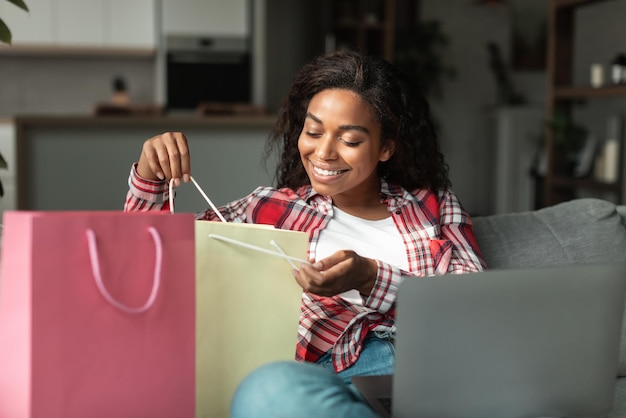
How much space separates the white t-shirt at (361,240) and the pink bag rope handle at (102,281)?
21.5 inches

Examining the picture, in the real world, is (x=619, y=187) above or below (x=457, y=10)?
below

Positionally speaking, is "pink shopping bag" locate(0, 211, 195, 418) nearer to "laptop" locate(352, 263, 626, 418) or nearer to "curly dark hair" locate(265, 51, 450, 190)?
"laptop" locate(352, 263, 626, 418)

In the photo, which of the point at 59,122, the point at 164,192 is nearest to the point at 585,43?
the point at 59,122

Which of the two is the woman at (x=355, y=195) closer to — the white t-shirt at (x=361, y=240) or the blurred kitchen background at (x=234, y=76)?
the white t-shirt at (x=361, y=240)

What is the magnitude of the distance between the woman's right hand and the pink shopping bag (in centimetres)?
35

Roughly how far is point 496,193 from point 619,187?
2.83m

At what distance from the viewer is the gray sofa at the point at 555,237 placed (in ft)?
5.72

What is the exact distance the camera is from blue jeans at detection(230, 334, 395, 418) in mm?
944

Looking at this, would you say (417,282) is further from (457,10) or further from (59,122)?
(457,10)

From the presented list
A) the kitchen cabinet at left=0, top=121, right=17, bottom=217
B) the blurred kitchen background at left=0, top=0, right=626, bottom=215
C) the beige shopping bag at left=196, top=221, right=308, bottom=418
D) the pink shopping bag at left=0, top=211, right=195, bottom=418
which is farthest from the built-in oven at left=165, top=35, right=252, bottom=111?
the pink shopping bag at left=0, top=211, right=195, bottom=418

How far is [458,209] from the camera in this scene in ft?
5.16

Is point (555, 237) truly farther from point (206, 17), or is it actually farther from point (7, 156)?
point (206, 17)

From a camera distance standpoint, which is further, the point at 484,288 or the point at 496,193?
the point at 496,193

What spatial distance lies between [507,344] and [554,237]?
86 cm
